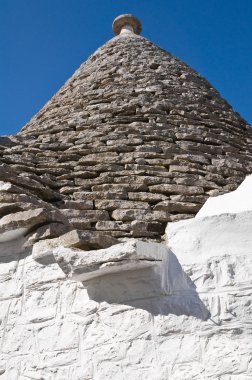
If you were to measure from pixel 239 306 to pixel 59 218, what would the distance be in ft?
3.32

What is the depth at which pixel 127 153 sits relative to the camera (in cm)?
431

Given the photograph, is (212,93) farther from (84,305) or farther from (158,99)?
(84,305)

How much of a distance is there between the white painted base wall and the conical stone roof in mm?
279

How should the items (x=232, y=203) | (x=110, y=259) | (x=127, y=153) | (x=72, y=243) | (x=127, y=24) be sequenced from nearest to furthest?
(x=110, y=259) < (x=72, y=243) < (x=232, y=203) < (x=127, y=153) < (x=127, y=24)

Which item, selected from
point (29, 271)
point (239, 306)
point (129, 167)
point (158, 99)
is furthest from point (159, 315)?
point (158, 99)

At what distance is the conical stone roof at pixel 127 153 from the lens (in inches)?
139

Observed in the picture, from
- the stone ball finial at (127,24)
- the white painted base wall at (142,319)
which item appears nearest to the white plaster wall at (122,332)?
the white painted base wall at (142,319)

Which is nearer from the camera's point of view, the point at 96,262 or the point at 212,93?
the point at 96,262

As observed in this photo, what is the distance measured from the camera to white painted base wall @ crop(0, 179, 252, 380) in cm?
215

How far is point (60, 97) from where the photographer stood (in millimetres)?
6309

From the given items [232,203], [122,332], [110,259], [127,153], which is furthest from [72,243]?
[127,153]

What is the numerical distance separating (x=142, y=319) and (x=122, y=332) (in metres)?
0.10

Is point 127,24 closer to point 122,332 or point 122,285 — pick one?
point 122,285

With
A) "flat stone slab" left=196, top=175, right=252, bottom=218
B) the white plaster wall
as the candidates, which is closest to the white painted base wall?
the white plaster wall
